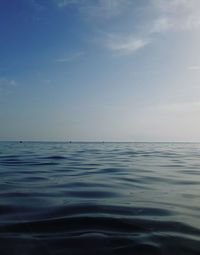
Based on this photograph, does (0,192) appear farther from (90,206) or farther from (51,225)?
(51,225)

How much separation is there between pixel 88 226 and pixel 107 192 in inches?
146

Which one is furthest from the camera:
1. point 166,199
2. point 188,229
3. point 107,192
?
point 107,192

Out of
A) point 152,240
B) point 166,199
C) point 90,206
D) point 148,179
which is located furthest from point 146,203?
point 148,179

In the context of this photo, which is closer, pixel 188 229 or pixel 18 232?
pixel 18 232

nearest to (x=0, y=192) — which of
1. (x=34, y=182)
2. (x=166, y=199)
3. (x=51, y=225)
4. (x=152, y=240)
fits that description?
(x=34, y=182)

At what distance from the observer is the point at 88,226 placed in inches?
221

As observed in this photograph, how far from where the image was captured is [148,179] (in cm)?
1227

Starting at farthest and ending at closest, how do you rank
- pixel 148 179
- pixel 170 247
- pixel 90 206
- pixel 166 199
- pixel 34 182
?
pixel 148 179 → pixel 34 182 → pixel 166 199 → pixel 90 206 → pixel 170 247

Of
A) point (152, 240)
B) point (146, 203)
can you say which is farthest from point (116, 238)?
point (146, 203)

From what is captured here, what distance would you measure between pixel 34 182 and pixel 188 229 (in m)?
6.57

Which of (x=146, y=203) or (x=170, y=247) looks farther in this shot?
(x=146, y=203)

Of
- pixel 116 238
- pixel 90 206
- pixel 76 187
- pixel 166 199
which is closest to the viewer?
pixel 116 238

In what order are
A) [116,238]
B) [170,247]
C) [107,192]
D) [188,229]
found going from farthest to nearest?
[107,192] → [188,229] → [116,238] → [170,247]

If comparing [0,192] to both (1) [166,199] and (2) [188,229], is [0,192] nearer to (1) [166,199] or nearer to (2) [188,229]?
(1) [166,199]
